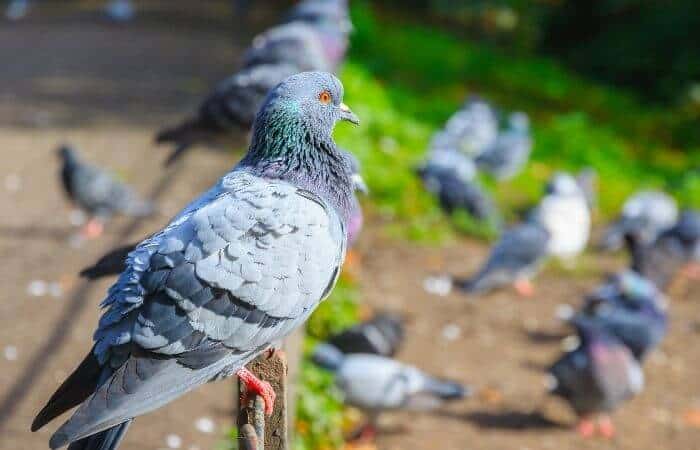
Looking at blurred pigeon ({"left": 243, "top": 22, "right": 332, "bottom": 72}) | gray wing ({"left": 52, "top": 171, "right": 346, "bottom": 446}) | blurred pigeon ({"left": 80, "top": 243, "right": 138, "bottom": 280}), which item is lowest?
blurred pigeon ({"left": 243, "top": 22, "right": 332, "bottom": 72})

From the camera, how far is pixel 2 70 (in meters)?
11.5

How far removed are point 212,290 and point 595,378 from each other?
10.9 feet

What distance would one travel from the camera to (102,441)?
8.02 ft

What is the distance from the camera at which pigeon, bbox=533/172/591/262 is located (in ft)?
25.7

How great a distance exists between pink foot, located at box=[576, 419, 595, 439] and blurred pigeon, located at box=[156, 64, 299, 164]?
8.61ft

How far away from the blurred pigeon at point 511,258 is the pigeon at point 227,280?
4.16 meters

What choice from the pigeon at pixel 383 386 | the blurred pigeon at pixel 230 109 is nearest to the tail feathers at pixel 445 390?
the pigeon at pixel 383 386

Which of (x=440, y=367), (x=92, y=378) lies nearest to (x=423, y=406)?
(x=440, y=367)

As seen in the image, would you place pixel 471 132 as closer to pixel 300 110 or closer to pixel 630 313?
pixel 630 313

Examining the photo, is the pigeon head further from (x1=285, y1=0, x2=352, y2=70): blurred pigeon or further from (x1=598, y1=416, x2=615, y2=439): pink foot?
(x1=285, y1=0, x2=352, y2=70): blurred pigeon

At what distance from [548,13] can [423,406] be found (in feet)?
42.0

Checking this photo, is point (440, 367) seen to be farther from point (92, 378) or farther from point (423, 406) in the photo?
point (92, 378)

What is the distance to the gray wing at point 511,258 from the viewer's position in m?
6.95

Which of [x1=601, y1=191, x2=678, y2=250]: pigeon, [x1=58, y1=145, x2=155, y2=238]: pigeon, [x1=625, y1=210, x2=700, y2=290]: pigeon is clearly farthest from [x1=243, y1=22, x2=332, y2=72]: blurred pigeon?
[x1=601, y1=191, x2=678, y2=250]: pigeon
